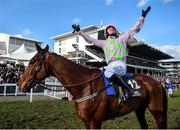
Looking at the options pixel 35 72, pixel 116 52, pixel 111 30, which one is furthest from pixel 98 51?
pixel 35 72

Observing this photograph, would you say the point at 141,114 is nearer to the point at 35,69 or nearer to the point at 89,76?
the point at 89,76

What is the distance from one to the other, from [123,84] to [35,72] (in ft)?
5.43

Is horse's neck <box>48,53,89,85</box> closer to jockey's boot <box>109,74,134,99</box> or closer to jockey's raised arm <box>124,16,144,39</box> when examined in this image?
jockey's boot <box>109,74,134,99</box>

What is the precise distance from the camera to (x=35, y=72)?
475 cm

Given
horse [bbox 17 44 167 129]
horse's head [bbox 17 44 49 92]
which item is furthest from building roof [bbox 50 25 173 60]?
horse's head [bbox 17 44 49 92]

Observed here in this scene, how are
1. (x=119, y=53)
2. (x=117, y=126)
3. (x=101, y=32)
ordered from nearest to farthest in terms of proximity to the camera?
(x=119, y=53) < (x=117, y=126) < (x=101, y=32)

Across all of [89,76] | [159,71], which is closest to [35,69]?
[89,76]

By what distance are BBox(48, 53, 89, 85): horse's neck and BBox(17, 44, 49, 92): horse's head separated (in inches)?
5.0

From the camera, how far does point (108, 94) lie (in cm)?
475

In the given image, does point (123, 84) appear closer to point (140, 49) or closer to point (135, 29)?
point (135, 29)

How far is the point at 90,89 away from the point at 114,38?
46.4 inches

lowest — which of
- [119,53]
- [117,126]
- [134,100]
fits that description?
[117,126]

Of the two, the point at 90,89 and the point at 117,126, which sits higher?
the point at 90,89

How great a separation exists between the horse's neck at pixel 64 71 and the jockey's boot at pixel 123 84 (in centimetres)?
52
